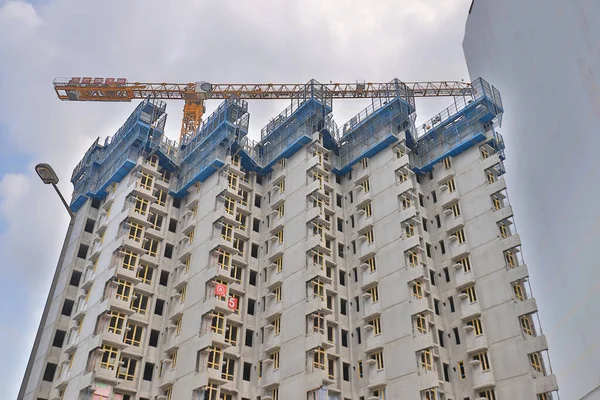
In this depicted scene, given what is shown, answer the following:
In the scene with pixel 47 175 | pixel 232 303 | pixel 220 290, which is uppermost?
pixel 220 290

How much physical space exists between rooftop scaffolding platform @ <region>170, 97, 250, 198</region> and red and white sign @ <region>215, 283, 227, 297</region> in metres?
16.1

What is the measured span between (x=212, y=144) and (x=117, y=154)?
41.5ft

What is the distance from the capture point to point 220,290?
179 ft

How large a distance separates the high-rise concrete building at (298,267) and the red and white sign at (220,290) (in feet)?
1.81

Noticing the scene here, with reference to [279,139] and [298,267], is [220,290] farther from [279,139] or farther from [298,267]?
[279,139]

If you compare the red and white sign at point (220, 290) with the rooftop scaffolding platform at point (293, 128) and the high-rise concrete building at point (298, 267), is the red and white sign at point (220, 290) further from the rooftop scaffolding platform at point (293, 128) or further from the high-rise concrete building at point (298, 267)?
the rooftop scaffolding platform at point (293, 128)

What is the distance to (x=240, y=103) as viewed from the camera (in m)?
73.4

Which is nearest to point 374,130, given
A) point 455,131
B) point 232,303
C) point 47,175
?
point 455,131

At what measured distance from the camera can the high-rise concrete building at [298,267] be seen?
50.3 m

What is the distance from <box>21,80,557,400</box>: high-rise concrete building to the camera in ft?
165

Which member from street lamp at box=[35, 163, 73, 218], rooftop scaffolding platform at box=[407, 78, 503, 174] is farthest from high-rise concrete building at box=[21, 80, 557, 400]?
street lamp at box=[35, 163, 73, 218]

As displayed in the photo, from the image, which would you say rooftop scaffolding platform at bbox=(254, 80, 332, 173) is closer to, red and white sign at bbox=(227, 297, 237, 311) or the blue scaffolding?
the blue scaffolding

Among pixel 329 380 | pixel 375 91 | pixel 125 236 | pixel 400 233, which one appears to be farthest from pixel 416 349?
pixel 375 91

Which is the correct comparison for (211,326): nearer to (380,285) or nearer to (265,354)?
(265,354)
